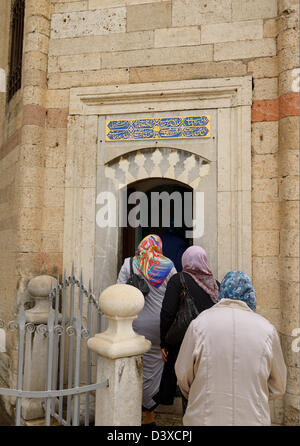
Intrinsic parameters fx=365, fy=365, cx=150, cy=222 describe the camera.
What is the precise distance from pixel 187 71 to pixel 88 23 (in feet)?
4.59

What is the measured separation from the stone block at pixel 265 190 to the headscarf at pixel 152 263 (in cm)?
128

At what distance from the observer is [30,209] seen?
4.25 m

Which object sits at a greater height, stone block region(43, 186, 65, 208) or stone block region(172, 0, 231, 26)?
stone block region(172, 0, 231, 26)

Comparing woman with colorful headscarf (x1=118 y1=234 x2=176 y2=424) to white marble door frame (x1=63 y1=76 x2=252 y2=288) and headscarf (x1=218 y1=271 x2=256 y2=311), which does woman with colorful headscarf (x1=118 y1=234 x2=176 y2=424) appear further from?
headscarf (x1=218 y1=271 x2=256 y2=311)

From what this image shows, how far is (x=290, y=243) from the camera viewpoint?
356cm

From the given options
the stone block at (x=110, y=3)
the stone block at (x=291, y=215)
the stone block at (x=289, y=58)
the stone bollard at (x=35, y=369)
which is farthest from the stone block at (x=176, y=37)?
the stone bollard at (x=35, y=369)

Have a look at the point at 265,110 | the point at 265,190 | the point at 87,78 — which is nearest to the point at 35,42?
the point at 87,78

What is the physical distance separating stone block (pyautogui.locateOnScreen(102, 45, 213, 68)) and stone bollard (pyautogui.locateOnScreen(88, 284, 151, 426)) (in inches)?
116

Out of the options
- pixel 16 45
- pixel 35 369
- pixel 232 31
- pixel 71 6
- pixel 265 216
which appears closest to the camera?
pixel 35 369

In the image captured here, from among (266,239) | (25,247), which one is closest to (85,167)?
(25,247)

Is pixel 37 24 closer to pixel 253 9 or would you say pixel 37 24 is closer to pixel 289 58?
pixel 253 9

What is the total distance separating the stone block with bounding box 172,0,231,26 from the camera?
4082 millimetres

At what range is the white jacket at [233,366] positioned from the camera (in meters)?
1.73

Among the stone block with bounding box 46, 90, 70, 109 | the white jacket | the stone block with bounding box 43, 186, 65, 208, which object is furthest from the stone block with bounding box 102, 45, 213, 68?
the white jacket
